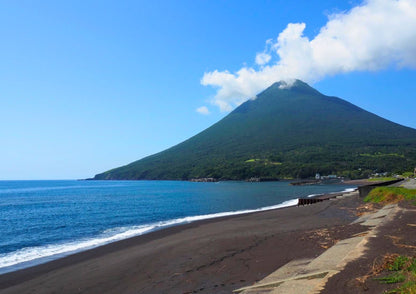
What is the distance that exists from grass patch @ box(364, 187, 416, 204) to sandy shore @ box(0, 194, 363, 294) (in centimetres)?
1303

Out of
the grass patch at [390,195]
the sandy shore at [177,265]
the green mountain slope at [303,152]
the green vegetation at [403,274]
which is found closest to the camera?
the green vegetation at [403,274]

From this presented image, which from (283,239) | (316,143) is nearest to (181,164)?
(316,143)

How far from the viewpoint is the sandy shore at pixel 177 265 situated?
9.37 metres

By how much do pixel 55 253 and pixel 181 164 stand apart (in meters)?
165

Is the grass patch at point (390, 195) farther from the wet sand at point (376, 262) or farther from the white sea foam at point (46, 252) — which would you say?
the white sea foam at point (46, 252)

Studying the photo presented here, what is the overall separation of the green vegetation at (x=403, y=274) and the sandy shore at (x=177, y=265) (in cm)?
339

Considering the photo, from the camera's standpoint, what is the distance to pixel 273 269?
967 cm

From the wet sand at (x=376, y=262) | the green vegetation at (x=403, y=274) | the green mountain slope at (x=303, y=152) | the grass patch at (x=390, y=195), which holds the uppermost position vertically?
the green mountain slope at (x=303, y=152)

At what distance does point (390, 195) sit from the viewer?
89.6ft

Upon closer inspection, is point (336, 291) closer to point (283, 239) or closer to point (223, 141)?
point (283, 239)

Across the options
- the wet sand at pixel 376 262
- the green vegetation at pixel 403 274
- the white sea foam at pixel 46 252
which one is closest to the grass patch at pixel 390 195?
the wet sand at pixel 376 262

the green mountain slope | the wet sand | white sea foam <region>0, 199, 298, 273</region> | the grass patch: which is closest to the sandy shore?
white sea foam <region>0, 199, 298, 273</region>

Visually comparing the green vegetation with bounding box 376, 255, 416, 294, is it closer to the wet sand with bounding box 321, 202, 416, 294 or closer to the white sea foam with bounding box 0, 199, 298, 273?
the wet sand with bounding box 321, 202, 416, 294

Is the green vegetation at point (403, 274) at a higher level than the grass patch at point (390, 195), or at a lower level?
higher
